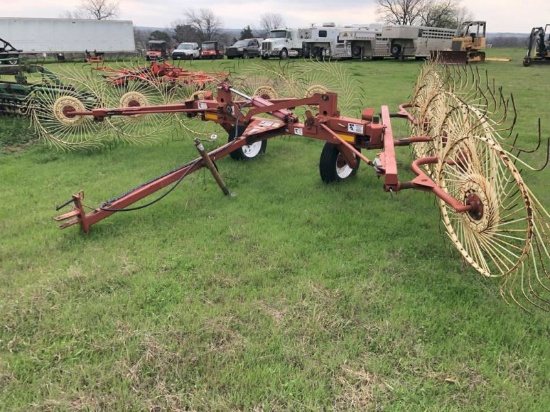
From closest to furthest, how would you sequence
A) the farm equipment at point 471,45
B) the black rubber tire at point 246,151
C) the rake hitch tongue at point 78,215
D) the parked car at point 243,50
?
1. the rake hitch tongue at point 78,215
2. the black rubber tire at point 246,151
3. the farm equipment at point 471,45
4. the parked car at point 243,50

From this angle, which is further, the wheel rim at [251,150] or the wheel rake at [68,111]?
the wheel rake at [68,111]

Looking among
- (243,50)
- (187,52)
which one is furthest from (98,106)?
(187,52)

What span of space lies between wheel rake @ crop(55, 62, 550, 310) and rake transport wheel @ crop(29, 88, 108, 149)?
1.48ft

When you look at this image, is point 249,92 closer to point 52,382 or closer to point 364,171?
point 364,171

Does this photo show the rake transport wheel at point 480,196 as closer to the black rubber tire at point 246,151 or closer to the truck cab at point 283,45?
the black rubber tire at point 246,151

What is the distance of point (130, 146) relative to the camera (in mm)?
7430

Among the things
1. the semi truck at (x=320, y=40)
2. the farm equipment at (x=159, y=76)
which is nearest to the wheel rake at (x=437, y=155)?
the farm equipment at (x=159, y=76)

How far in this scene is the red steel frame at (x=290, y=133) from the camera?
3436 mm

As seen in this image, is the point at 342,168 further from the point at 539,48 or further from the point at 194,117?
the point at 539,48

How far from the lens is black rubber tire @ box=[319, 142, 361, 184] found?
17.4 feet

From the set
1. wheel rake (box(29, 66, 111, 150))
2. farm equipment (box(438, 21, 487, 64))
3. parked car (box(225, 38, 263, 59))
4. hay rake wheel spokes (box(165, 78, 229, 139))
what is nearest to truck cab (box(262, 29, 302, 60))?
parked car (box(225, 38, 263, 59))

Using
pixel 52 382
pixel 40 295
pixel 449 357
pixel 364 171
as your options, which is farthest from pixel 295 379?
pixel 364 171

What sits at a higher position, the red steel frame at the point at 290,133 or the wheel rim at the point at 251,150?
the red steel frame at the point at 290,133

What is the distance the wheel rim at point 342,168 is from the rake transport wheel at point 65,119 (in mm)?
3775
